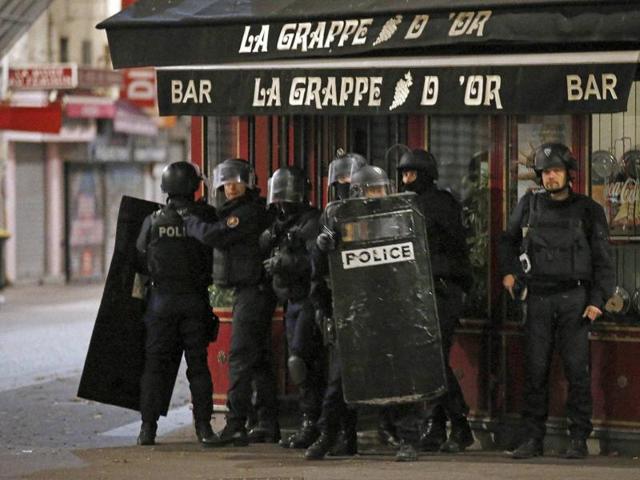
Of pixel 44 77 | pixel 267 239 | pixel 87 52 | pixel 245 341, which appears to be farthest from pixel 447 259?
pixel 87 52

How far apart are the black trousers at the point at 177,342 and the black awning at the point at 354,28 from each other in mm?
1557

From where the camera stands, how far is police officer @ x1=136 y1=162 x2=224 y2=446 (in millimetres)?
10742

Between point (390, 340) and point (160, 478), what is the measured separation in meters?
1.54

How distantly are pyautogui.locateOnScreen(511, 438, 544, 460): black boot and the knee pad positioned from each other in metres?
1.36

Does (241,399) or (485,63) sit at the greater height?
(485,63)

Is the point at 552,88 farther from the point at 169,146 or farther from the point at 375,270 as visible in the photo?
the point at 169,146

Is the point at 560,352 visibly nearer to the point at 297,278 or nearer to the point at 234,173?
the point at 297,278

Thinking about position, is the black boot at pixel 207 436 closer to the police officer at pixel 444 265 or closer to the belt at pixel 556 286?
the police officer at pixel 444 265

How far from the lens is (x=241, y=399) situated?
35.7 ft

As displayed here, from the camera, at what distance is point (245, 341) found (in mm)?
Result: 10844

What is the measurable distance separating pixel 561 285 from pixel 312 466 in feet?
6.00

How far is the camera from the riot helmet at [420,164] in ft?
33.8

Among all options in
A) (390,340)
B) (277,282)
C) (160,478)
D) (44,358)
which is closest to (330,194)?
(277,282)

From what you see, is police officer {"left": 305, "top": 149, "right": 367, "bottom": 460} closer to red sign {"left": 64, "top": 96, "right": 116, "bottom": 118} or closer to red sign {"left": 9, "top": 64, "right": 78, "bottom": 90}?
red sign {"left": 9, "top": 64, "right": 78, "bottom": 90}
